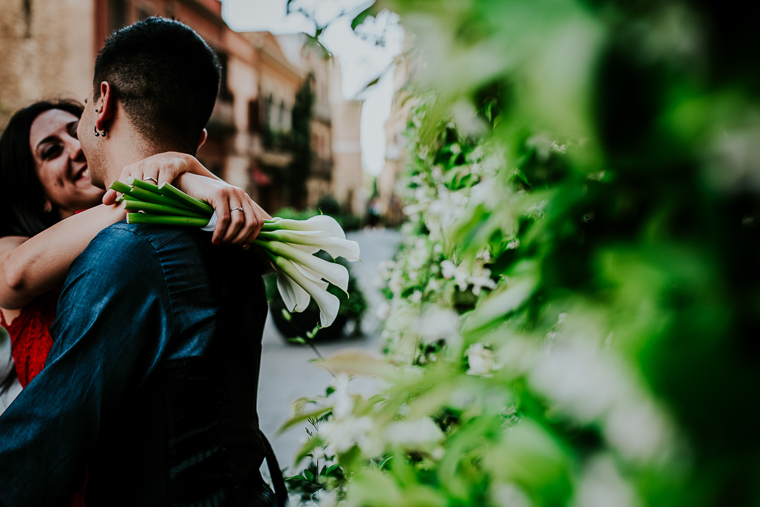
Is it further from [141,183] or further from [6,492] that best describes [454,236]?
[6,492]

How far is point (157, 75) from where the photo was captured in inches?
50.4

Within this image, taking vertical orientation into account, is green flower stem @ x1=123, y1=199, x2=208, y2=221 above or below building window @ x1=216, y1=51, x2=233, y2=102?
above

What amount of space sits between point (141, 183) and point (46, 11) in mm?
12584

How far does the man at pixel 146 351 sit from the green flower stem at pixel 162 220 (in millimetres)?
26

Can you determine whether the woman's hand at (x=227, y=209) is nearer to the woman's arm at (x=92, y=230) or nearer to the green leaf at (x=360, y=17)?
the woman's arm at (x=92, y=230)

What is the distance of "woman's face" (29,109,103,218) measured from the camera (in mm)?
1676

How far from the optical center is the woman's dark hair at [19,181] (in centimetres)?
168

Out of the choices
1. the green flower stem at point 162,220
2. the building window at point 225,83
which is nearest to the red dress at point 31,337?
the green flower stem at point 162,220

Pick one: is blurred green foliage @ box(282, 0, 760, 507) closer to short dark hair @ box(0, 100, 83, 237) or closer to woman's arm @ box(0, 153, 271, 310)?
woman's arm @ box(0, 153, 271, 310)

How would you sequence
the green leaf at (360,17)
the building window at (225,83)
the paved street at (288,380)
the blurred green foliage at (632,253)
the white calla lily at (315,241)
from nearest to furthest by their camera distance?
1. the blurred green foliage at (632,253)
2. the green leaf at (360,17)
3. the white calla lily at (315,241)
4. the paved street at (288,380)
5. the building window at (225,83)

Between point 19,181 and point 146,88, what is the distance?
870 millimetres

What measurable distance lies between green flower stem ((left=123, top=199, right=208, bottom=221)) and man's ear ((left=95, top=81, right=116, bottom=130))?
390 mm

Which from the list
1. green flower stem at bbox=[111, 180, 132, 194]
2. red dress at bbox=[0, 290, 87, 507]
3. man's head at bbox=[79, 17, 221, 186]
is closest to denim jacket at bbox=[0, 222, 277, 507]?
green flower stem at bbox=[111, 180, 132, 194]

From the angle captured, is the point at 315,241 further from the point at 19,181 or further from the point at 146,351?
the point at 19,181
